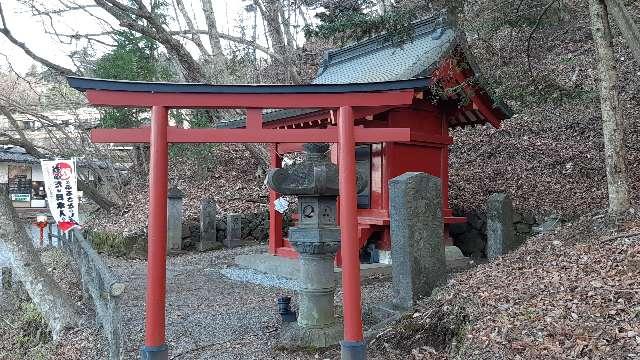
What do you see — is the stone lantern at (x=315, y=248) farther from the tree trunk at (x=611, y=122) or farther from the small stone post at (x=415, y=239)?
the tree trunk at (x=611, y=122)

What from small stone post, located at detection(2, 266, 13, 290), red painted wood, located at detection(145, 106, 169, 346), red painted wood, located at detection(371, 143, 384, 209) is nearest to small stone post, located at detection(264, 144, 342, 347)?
red painted wood, located at detection(145, 106, 169, 346)

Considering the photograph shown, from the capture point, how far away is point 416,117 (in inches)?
365

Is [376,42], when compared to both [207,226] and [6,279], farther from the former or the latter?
[6,279]

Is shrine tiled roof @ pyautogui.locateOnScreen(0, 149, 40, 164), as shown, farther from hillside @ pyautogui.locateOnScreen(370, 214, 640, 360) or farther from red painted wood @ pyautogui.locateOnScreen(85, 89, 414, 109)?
hillside @ pyautogui.locateOnScreen(370, 214, 640, 360)

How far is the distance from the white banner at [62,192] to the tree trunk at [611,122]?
871 centimetres

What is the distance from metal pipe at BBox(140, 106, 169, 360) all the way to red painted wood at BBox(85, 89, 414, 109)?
0.44 ft

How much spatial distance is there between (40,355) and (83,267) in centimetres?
162

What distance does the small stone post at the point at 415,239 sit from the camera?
573cm

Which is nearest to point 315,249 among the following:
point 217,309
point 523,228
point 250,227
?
point 217,309

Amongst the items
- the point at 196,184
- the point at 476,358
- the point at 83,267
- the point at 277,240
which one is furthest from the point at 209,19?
the point at 476,358

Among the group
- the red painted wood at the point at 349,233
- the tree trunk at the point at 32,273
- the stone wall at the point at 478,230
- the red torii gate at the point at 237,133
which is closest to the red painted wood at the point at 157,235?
the red torii gate at the point at 237,133

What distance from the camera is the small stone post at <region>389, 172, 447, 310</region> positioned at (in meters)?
5.73

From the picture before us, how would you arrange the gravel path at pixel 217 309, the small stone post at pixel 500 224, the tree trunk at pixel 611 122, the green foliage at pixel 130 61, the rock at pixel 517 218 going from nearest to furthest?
the gravel path at pixel 217 309 < the tree trunk at pixel 611 122 < the small stone post at pixel 500 224 < the rock at pixel 517 218 < the green foliage at pixel 130 61

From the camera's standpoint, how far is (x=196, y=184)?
16.9m
